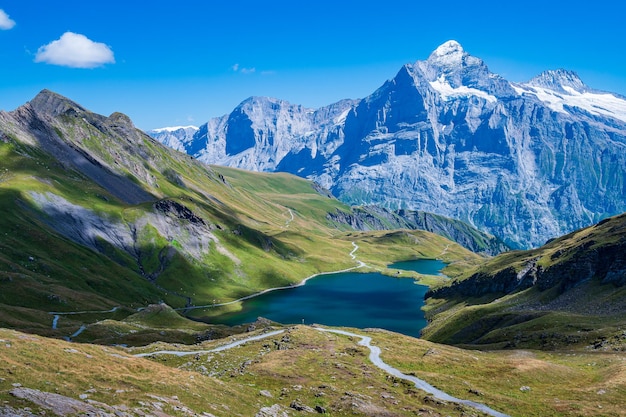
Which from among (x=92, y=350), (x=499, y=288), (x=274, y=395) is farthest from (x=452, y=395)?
(x=499, y=288)

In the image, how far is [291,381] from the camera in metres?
63.0

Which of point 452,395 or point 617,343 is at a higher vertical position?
point 617,343

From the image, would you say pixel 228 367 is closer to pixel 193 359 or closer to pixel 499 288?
pixel 193 359

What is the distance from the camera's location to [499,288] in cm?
19762

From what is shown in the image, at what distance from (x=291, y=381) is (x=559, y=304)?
11029cm

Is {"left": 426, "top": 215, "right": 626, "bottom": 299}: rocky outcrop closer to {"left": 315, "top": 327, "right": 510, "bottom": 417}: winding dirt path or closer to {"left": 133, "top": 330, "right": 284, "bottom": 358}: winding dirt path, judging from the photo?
{"left": 315, "top": 327, "right": 510, "bottom": 417}: winding dirt path

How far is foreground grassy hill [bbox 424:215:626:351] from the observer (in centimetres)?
10506

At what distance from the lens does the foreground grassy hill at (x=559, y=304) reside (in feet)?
345

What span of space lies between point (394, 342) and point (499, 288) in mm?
119406

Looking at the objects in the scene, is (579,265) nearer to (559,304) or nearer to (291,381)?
(559,304)

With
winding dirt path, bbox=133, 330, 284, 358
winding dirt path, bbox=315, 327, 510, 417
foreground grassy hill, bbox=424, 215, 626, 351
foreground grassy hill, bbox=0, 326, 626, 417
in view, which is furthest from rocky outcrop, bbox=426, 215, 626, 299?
winding dirt path, bbox=133, 330, 284, 358

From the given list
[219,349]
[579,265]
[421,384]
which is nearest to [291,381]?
[421,384]

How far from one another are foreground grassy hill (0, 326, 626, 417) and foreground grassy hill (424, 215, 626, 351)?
18.7 meters

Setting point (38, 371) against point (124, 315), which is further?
point (124, 315)
